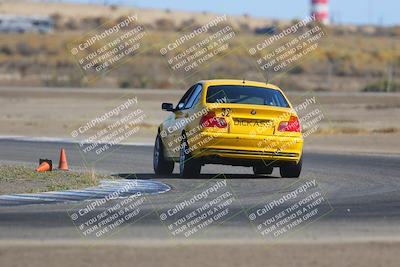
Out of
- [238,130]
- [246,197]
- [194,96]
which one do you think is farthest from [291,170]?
[246,197]

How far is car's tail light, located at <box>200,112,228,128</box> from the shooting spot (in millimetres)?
18953

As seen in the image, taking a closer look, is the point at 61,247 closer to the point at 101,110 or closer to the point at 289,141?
the point at 289,141

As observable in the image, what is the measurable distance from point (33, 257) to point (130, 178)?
9.04 meters

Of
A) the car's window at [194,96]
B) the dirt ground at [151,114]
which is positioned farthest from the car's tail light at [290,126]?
the dirt ground at [151,114]

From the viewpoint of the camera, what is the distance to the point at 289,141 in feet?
63.1

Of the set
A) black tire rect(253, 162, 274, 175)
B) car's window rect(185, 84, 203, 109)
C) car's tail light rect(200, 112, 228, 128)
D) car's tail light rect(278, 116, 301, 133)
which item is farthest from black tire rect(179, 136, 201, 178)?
car's tail light rect(278, 116, 301, 133)

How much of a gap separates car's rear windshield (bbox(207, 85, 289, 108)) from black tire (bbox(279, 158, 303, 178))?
943 mm

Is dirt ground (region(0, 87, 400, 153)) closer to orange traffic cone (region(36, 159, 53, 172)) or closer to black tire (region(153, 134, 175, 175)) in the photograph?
black tire (region(153, 134, 175, 175))

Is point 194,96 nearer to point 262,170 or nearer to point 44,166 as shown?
point 262,170

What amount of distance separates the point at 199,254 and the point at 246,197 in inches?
211

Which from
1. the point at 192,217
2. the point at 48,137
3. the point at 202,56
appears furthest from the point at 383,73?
the point at 192,217

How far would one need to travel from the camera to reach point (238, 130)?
749 inches

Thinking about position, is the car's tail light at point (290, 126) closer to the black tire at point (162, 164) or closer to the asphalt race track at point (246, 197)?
the asphalt race track at point (246, 197)

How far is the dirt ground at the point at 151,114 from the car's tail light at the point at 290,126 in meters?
11.0
